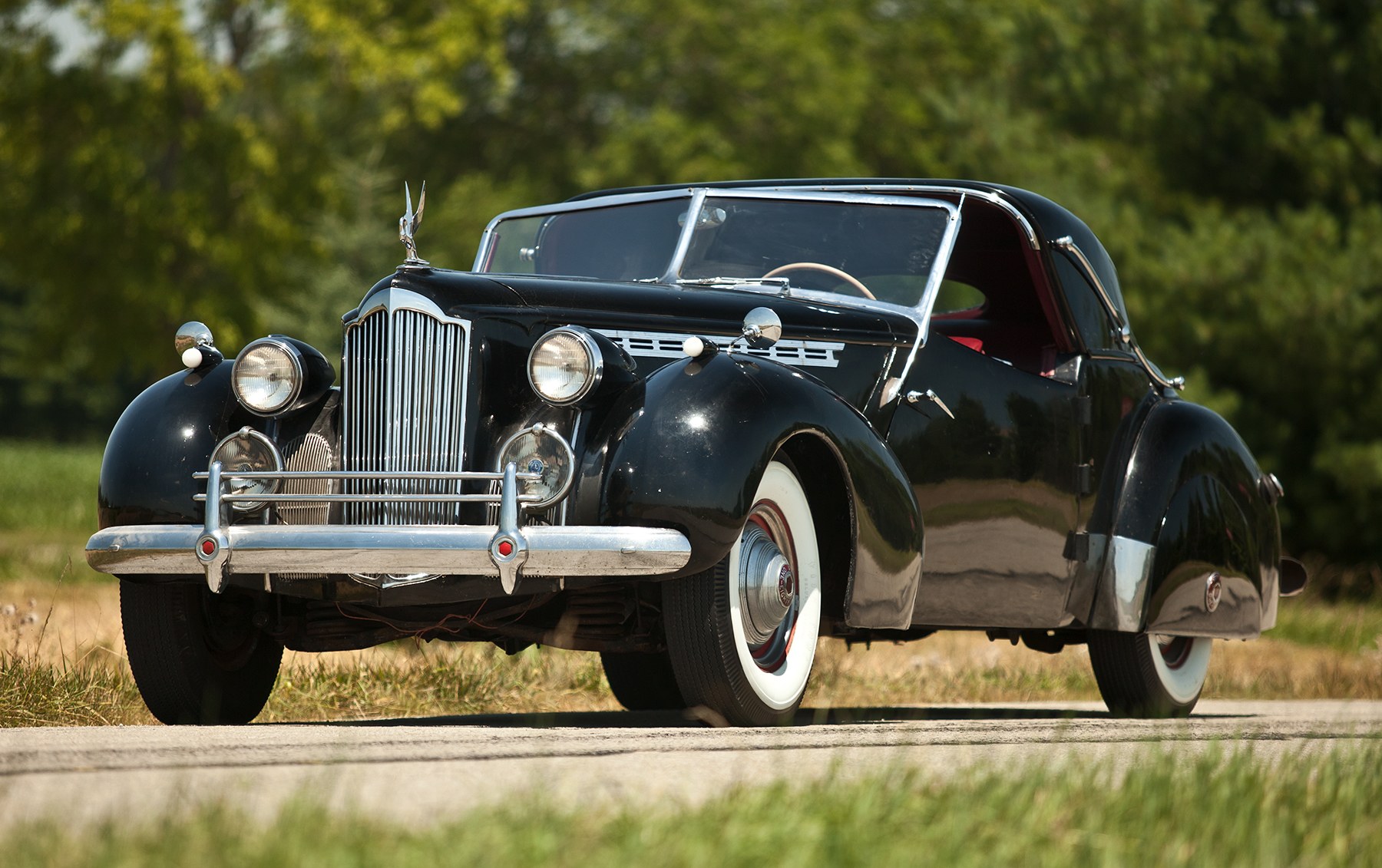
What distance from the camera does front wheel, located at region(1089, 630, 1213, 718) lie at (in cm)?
671

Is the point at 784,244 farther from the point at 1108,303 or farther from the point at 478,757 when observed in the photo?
the point at 478,757

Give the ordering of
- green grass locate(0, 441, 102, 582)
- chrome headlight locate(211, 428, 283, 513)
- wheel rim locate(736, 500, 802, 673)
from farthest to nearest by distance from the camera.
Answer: green grass locate(0, 441, 102, 582)
chrome headlight locate(211, 428, 283, 513)
wheel rim locate(736, 500, 802, 673)

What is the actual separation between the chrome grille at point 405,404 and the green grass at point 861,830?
1.92 metres

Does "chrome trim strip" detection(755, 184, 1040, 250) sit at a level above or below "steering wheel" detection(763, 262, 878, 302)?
above

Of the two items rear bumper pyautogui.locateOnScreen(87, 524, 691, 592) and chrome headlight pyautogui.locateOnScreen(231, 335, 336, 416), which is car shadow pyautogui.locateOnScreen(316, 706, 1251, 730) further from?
chrome headlight pyautogui.locateOnScreen(231, 335, 336, 416)

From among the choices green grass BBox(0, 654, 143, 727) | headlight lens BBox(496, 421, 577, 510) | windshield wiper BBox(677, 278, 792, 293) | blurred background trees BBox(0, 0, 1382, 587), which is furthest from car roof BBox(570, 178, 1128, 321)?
blurred background trees BBox(0, 0, 1382, 587)

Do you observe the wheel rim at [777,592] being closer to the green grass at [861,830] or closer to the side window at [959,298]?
the green grass at [861,830]

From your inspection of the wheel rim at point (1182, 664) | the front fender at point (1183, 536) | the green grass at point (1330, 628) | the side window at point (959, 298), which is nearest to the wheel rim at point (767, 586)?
the front fender at point (1183, 536)

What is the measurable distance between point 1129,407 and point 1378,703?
2.81 meters

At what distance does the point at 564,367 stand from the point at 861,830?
87.8 inches

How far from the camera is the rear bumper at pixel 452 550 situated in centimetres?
435

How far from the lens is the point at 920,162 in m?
33.5

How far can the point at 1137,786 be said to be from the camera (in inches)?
126

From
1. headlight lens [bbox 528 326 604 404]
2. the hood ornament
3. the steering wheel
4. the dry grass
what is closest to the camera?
headlight lens [bbox 528 326 604 404]
